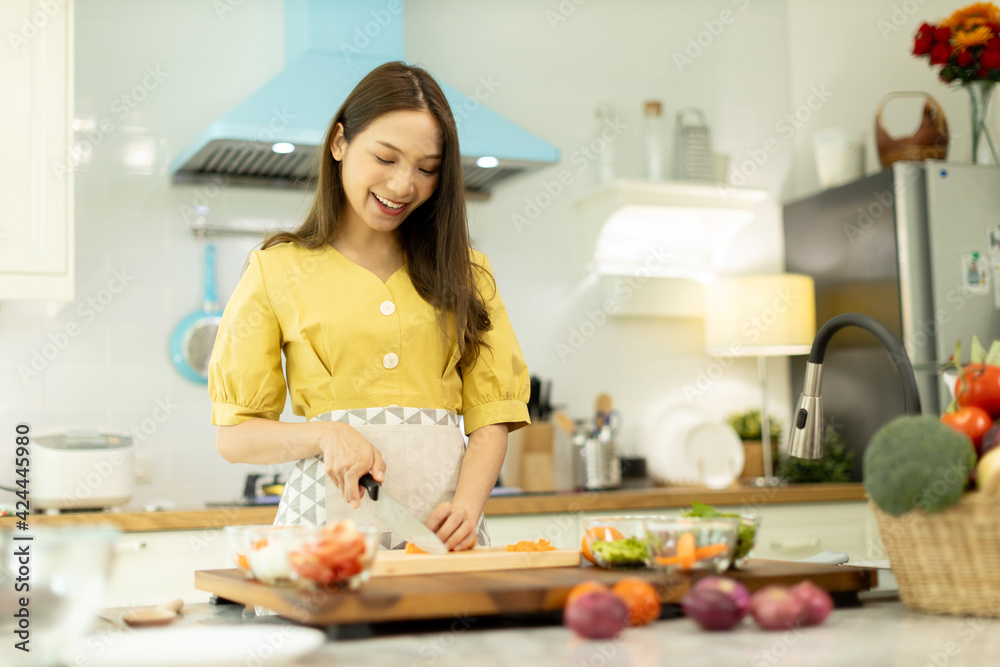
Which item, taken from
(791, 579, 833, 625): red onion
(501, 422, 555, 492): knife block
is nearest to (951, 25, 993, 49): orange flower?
(501, 422, 555, 492): knife block

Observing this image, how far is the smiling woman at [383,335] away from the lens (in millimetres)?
1355

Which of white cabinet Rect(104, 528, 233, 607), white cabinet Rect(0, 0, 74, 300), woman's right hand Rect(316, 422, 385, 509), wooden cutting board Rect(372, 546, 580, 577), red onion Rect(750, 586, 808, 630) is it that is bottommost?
white cabinet Rect(104, 528, 233, 607)

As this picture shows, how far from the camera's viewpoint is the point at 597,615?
31.0 inches

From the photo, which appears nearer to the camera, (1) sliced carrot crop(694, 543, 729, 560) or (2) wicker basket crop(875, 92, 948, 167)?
(1) sliced carrot crop(694, 543, 729, 560)

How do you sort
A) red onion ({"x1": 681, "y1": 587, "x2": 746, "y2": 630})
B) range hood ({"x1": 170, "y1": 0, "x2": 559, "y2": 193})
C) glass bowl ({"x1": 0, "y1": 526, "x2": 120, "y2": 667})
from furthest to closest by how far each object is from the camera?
range hood ({"x1": 170, "y1": 0, "x2": 559, "y2": 193})
red onion ({"x1": 681, "y1": 587, "x2": 746, "y2": 630})
glass bowl ({"x1": 0, "y1": 526, "x2": 120, "y2": 667})

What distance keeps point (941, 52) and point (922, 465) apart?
8.00 ft

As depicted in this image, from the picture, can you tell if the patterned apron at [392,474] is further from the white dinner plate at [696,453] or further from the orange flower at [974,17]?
the orange flower at [974,17]

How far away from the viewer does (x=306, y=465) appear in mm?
1398

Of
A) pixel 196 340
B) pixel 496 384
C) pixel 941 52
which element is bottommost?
pixel 496 384

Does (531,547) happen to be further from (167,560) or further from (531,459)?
(531,459)

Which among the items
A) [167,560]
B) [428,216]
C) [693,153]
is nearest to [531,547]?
Answer: [428,216]

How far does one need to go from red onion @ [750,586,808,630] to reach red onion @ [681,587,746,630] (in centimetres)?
1

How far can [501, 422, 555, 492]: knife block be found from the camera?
288cm

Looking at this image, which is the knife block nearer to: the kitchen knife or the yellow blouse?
the yellow blouse
